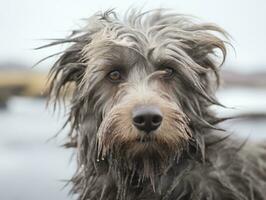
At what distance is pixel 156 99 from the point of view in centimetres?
608

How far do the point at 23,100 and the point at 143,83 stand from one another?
17.3m

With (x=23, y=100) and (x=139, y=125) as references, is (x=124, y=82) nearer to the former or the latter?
(x=139, y=125)

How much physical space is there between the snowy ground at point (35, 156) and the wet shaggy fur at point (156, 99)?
1.24 ft

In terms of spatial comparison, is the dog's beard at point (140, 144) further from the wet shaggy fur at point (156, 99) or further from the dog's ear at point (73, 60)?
the dog's ear at point (73, 60)

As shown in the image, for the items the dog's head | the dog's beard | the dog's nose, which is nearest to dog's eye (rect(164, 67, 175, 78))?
the dog's head

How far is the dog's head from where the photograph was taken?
19.9ft

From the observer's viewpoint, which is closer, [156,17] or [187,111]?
[187,111]

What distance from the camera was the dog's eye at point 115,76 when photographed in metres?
6.47

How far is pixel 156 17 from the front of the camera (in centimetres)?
691

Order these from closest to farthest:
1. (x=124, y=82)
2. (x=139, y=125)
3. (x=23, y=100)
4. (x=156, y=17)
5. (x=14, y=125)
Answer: (x=139, y=125) < (x=124, y=82) < (x=156, y=17) < (x=14, y=125) < (x=23, y=100)

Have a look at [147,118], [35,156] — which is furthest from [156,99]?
[35,156]

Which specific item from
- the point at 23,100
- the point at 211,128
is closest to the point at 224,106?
the point at 211,128

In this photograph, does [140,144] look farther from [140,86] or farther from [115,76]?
[115,76]

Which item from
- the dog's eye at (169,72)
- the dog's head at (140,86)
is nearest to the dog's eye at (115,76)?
the dog's head at (140,86)
